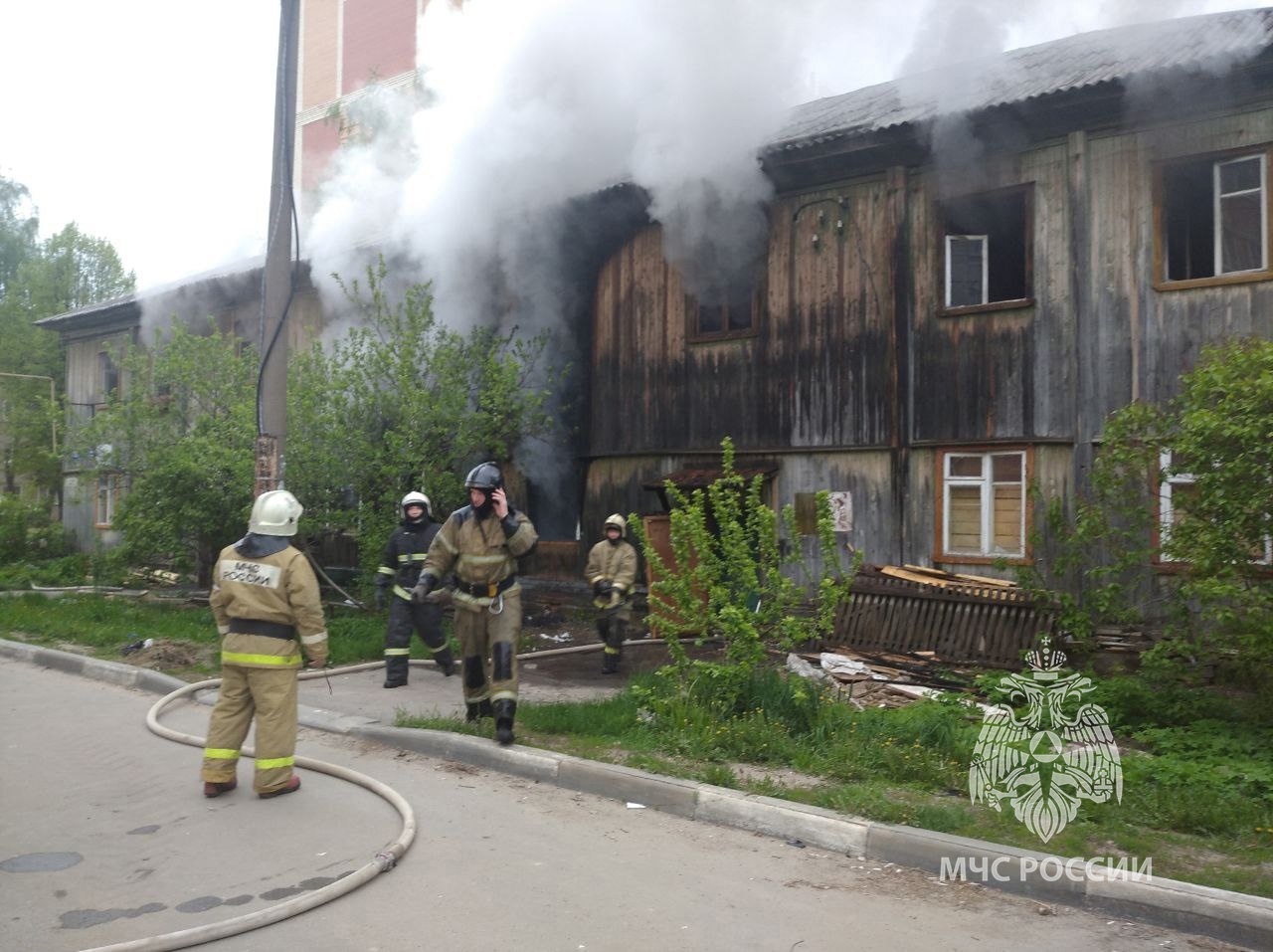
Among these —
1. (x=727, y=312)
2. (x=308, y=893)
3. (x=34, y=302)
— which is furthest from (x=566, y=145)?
(x=34, y=302)

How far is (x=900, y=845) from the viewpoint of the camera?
4.84 m

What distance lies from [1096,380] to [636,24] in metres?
6.99

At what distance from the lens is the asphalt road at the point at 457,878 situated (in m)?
3.92

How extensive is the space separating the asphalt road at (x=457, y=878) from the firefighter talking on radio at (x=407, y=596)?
9.59 feet

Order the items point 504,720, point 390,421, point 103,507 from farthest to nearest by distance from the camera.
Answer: point 103,507 → point 390,421 → point 504,720

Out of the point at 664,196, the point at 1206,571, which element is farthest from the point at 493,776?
the point at 664,196

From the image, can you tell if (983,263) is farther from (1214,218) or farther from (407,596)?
(407,596)

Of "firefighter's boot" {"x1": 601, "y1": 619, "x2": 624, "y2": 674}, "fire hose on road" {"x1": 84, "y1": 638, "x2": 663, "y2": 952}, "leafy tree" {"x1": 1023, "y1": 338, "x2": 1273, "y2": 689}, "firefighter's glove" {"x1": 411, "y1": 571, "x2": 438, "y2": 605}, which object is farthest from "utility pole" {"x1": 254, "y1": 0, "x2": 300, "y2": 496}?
"leafy tree" {"x1": 1023, "y1": 338, "x2": 1273, "y2": 689}

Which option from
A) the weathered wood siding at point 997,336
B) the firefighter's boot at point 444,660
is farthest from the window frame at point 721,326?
the firefighter's boot at point 444,660

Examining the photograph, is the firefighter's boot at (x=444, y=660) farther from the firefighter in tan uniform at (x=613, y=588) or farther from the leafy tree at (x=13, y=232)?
the leafy tree at (x=13, y=232)

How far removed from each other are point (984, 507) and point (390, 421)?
686cm

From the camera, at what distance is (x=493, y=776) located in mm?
6352

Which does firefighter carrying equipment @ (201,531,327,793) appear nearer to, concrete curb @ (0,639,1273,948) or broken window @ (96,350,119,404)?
concrete curb @ (0,639,1273,948)

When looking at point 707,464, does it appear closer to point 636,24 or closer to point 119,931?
point 636,24
